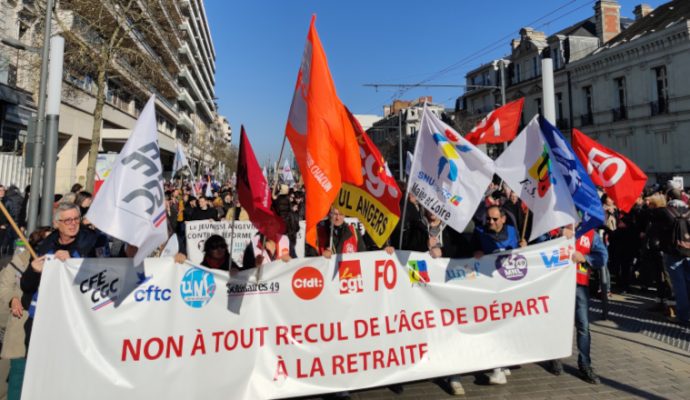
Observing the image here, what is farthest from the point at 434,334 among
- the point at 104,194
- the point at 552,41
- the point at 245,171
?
the point at 552,41

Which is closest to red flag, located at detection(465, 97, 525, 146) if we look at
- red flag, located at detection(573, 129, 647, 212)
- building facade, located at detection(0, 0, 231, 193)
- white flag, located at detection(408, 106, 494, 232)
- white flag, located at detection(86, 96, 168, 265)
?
red flag, located at detection(573, 129, 647, 212)

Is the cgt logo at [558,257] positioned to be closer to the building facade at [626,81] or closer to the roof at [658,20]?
the building facade at [626,81]

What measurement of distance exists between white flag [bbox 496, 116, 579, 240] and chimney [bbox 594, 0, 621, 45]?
4326 centimetres

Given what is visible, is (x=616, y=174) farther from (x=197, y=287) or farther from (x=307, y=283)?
(x=197, y=287)

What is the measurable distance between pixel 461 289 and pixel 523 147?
176 cm

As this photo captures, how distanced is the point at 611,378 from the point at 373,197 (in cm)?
316

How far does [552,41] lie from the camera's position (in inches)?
1690

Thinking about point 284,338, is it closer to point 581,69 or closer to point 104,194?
point 104,194

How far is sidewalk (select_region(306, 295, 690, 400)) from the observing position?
446cm

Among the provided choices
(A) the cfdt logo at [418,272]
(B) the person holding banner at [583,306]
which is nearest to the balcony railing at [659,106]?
(B) the person holding banner at [583,306]

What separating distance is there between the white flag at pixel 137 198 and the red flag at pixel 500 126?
5123mm

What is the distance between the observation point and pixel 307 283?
427 cm

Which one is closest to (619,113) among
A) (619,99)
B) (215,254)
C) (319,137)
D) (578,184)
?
(619,99)

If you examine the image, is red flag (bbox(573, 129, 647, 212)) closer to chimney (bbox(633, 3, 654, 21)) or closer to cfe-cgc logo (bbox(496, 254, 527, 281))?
cfe-cgc logo (bbox(496, 254, 527, 281))
